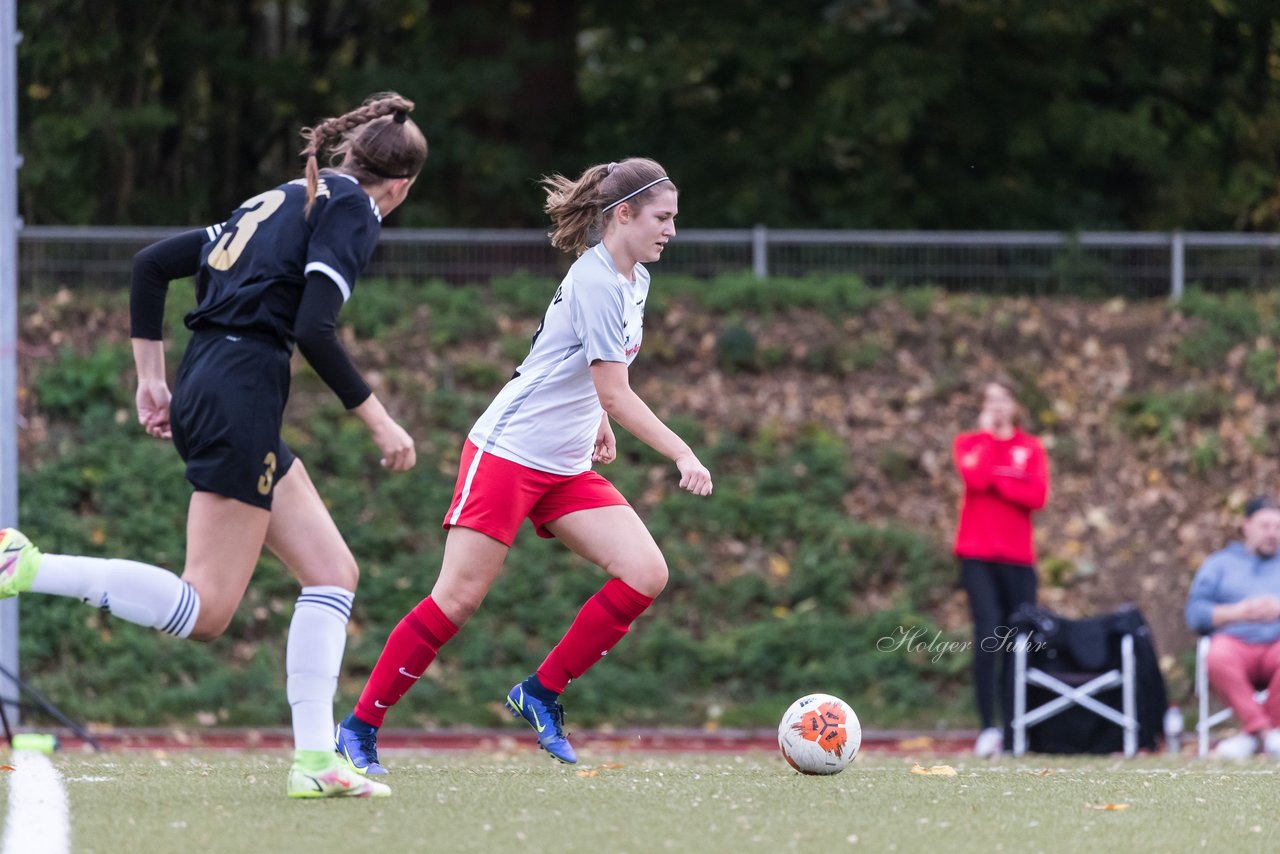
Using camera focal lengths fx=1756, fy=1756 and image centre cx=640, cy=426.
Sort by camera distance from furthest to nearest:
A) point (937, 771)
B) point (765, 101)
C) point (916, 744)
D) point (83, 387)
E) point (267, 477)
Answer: point (765, 101), point (83, 387), point (916, 744), point (937, 771), point (267, 477)

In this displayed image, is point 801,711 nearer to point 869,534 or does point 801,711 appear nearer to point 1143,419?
point 869,534

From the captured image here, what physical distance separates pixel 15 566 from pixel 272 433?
78 cm

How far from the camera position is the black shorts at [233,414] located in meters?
4.89

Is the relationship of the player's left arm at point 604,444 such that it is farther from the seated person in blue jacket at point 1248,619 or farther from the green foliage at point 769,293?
the green foliage at point 769,293

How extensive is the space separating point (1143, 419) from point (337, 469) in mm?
6591

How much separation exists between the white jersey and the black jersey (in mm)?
1030

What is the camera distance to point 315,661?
16.5ft

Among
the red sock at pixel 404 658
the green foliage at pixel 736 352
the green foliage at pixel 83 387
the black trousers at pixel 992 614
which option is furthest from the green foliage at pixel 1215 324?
the red sock at pixel 404 658

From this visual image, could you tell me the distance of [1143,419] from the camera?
14539 millimetres

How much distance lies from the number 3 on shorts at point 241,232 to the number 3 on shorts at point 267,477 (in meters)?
0.58

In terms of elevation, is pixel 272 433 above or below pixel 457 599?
above

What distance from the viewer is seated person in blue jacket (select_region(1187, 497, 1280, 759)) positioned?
9.73m

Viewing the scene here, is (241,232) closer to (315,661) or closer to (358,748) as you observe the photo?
(315,661)

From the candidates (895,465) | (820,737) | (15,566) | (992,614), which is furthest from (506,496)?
(895,465)
